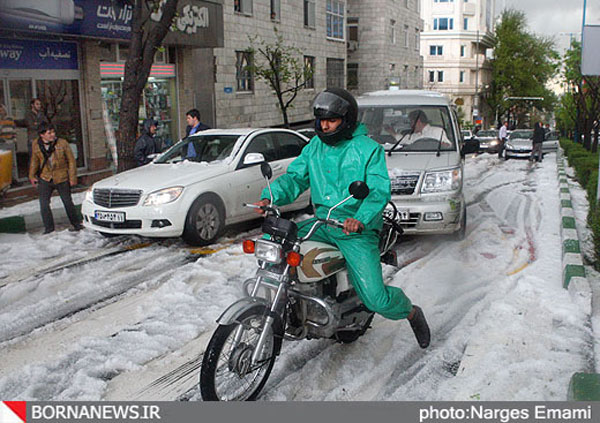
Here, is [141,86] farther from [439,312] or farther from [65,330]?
[439,312]

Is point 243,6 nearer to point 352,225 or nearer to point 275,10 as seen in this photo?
point 275,10

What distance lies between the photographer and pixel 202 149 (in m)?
9.53

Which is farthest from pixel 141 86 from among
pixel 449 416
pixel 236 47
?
pixel 236 47

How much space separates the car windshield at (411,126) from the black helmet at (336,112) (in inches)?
182

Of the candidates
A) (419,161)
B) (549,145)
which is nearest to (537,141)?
(549,145)

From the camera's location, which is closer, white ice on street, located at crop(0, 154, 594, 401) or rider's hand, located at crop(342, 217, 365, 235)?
rider's hand, located at crop(342, 217, 365, 235)

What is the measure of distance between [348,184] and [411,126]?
5.08m

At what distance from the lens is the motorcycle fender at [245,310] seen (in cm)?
375

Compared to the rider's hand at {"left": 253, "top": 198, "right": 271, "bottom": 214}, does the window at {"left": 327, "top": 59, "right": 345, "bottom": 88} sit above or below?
above

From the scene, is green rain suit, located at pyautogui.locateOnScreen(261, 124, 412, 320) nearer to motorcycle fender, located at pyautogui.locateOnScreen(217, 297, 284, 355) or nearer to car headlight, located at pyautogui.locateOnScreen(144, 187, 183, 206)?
motorcycle fender, located at pyautogui.locateOnScreen(217, 297, 284, 355)

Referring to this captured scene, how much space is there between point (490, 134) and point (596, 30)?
30.0 m

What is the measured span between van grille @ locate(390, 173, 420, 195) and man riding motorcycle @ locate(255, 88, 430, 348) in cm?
381

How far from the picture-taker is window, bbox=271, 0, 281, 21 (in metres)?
27.7

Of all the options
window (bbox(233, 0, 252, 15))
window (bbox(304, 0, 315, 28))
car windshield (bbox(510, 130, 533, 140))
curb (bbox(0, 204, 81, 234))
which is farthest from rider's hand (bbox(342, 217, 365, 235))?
window (bbox(304, 0, 315, 28))
